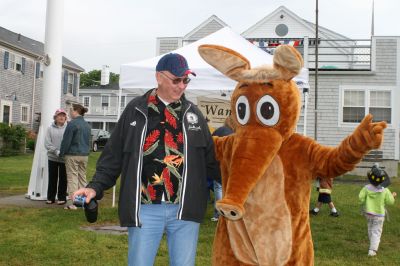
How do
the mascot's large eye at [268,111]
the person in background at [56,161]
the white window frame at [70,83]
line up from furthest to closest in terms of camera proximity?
the white window frame at [70,83], the person in background at [56,161], the mascot's large eye at [268,111]

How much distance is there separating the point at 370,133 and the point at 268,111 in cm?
56

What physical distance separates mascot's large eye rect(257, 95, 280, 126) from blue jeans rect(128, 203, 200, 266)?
29.2 inches

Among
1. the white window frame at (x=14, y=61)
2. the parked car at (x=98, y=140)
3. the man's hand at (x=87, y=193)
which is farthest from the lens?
the parked car at (x=98, y=140)

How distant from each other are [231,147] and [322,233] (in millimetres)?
4442

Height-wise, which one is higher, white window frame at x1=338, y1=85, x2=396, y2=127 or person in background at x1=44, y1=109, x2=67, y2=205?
white window frame at x1=338, y1=85, x2=396, y2=127

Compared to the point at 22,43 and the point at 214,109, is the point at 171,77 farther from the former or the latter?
the point at 22,43

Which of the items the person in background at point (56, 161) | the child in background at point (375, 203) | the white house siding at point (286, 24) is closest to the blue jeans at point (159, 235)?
the child in background at point (375, 203)

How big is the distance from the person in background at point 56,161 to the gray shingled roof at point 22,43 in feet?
69.6

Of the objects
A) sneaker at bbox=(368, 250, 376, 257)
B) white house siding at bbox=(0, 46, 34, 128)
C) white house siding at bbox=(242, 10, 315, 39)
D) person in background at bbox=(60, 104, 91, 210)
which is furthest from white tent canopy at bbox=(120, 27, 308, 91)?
white house siding at bbox=(0, 46, 34, 128)

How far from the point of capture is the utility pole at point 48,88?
925cm

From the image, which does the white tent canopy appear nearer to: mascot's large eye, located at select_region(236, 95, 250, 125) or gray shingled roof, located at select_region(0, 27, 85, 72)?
mascot's large eye, located at select_region(236, 95, 250, 125)

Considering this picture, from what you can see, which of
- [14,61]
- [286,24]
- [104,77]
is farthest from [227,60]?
[104,77]

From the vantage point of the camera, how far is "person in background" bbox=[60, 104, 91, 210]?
316 inches

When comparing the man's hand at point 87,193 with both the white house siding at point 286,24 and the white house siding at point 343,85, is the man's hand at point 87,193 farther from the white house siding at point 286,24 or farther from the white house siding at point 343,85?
the white house siding at point 286,24
